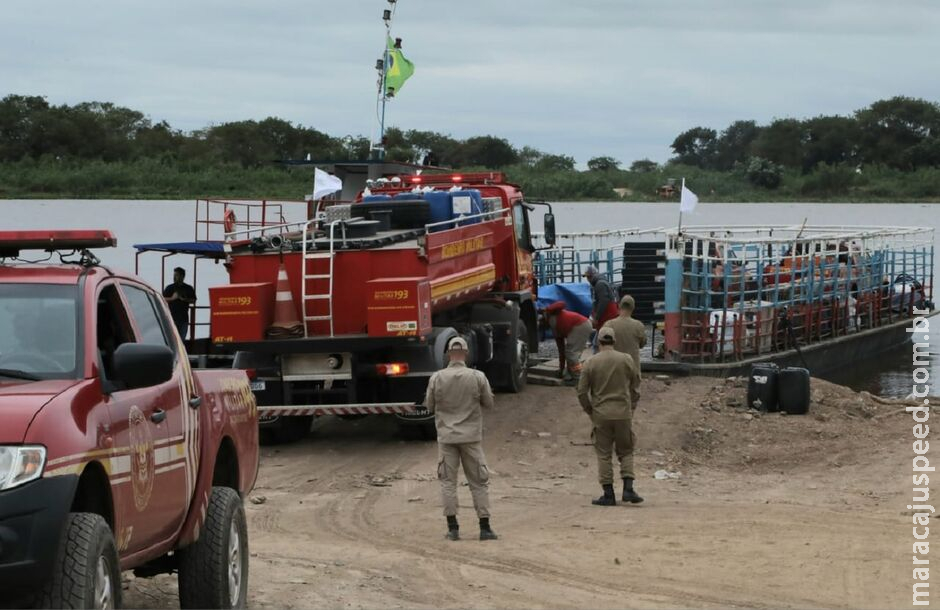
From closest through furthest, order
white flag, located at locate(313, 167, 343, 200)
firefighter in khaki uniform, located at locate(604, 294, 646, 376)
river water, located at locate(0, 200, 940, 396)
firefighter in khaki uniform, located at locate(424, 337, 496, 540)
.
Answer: firefighter in khaki uniform, located at locate(424, 337, 496, 540) → firefighter in khaki uniform, located at locate(604, 294, 646, 376) → white flag, located at locate(313, 167, 343, 200) → river water, located at locate(0, 200, 940, 396)

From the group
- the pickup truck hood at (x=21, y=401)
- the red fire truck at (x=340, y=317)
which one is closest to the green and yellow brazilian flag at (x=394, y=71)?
the red fire truck at (x=340, y=317)

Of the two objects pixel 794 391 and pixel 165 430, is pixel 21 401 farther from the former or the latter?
pixel 794 391

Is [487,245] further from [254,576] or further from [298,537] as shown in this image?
[254,576]

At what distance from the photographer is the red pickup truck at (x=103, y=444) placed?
5.60m

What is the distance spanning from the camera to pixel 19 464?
18.3ft

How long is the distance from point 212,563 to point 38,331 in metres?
1.75

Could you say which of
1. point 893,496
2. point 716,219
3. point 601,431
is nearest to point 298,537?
point 601,431

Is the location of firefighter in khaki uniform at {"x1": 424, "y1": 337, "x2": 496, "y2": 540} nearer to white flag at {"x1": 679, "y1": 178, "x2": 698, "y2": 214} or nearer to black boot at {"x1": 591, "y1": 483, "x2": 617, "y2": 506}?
black boot at {"x1": 591, "y1": 483, "x2": 617, "y2": 506}

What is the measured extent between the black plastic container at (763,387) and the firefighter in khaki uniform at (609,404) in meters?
5.30

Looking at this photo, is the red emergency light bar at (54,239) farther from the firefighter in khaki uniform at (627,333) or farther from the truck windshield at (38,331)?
the firefighter in khaki uniform at (627,333)

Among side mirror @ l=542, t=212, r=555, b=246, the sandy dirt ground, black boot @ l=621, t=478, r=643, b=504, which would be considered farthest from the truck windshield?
side mirror @ l=542, t=212, r=555, b=246

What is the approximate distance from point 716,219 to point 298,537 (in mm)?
67397

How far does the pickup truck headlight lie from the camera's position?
5547 mm

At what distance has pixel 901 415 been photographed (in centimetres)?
1878
